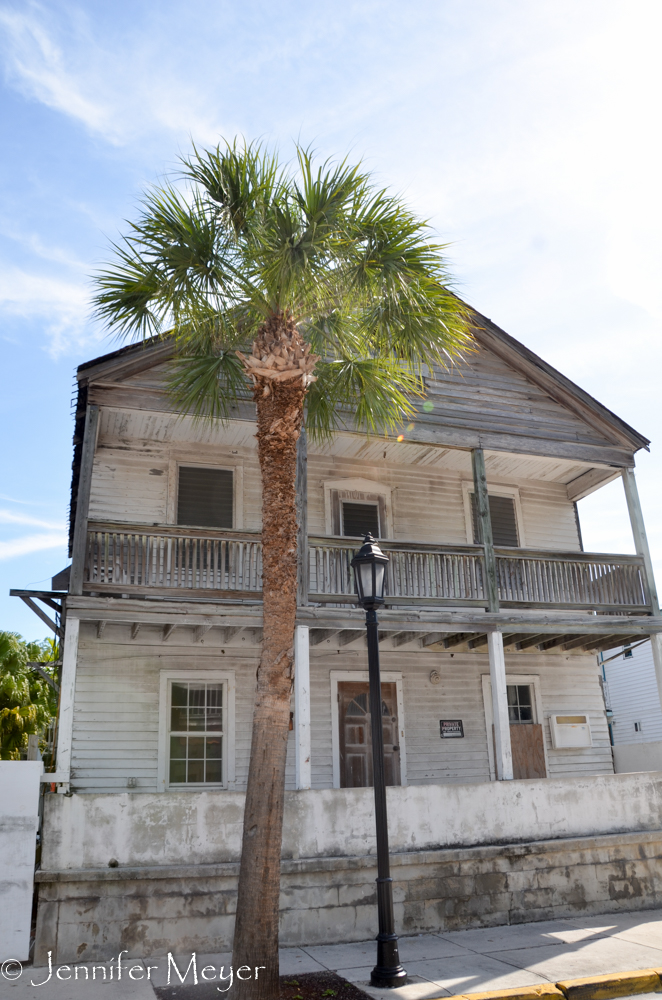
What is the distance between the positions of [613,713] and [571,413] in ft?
60.9

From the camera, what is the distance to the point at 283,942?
8898mm

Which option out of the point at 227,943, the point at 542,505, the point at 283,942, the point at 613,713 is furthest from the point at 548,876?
the point at 613,713

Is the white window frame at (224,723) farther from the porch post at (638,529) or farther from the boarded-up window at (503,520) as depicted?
the porch post at (638,529)

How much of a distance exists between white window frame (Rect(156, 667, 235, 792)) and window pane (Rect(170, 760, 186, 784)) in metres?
0.07

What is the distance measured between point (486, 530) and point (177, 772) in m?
6.12

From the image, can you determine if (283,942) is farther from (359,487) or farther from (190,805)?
(359,487)

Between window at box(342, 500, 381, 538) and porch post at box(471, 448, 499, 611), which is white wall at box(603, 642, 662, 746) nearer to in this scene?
window at box(342, 500, 381, 538)

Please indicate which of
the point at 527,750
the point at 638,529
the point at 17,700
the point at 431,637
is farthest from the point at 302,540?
the point at 17,700

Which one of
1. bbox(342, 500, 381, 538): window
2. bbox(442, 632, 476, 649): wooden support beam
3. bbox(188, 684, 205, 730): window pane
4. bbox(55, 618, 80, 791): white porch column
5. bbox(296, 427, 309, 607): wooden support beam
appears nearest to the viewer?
bbox(55, 618, 80, 791): white porch column

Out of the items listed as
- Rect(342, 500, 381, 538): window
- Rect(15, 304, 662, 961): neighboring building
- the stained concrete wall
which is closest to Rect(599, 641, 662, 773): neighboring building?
Rect(15, 304, 662, 961): neighboring building

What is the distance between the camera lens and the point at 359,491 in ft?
47.8

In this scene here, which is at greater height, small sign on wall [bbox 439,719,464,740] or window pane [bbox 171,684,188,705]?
window pane [bbox 171,684,188,705]

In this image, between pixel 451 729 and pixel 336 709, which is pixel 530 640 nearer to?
pixel 451 729

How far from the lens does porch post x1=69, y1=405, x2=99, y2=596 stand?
33.9 ft
